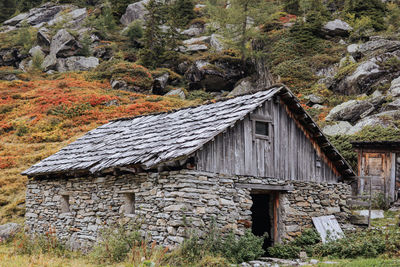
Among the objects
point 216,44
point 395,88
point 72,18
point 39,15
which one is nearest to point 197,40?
point 216,44

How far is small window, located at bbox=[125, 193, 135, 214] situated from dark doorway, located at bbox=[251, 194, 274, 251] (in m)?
4.06

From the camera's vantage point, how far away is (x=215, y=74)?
128ft

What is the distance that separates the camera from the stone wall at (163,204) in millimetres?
9016

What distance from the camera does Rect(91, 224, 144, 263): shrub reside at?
8953mm

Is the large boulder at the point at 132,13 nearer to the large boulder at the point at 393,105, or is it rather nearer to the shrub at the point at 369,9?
the shrub at the point at 369,9

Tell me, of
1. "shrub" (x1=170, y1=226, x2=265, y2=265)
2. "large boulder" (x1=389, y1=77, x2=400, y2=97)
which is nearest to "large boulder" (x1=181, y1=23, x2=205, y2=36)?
"large boulder" (x1=389, y1=77, x2=400, y2=97)

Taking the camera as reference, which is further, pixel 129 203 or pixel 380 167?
pixel 380 167

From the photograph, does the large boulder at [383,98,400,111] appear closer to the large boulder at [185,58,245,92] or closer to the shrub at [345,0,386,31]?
the large boulder at [185,58,245,92]

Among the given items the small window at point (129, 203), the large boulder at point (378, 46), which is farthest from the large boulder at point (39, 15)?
the small window at point (129, 203)

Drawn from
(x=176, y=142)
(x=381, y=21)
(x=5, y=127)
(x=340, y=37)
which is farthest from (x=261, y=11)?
(x=176, y=142)

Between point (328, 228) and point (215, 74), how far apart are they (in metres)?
28.7

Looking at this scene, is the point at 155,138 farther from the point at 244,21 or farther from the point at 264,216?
the point at 244,21

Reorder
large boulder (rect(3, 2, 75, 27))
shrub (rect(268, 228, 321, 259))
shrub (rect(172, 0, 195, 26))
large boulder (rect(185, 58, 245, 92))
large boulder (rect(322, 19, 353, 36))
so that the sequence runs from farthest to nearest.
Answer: large boulder (rect(3, 2, 75, 27)) → shrub (rect(172, 0, 195, 26)) → large boulder (rect(322, 19, 353, 36)) → large boulder (rect(185, 58, 245, 92)) → shrub (rect(268, 228, 321, 259))

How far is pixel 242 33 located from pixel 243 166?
3395cm
